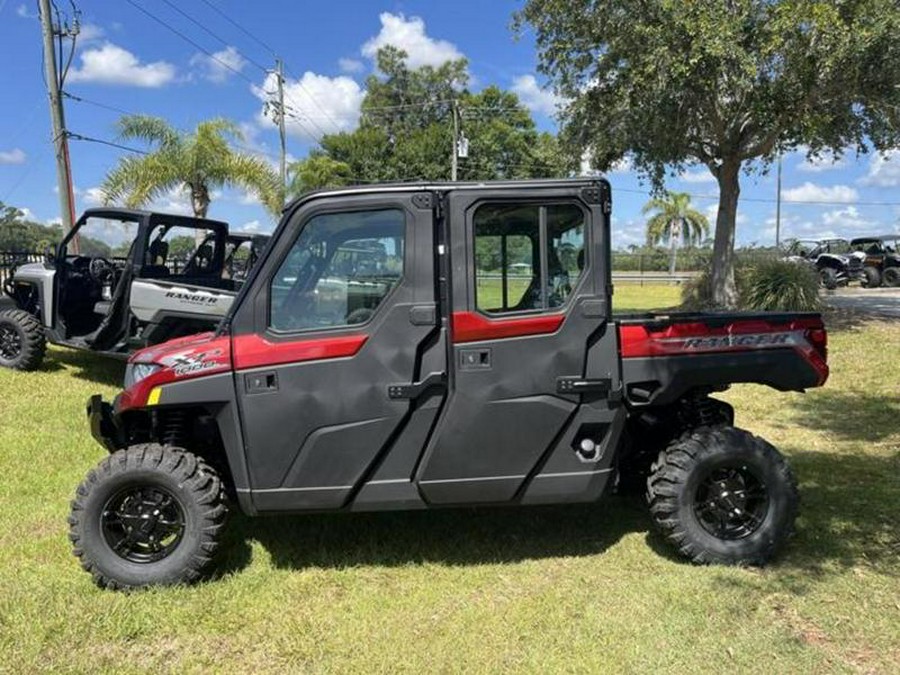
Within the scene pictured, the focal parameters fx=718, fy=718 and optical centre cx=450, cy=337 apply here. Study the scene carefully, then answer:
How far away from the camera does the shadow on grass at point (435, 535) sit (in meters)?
4.07

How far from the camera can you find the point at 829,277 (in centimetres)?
2289

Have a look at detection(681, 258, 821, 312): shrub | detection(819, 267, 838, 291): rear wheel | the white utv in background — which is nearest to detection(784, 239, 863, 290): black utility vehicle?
detection(819, 267, 838, 291): rear wheel

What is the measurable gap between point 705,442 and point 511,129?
45102 mm

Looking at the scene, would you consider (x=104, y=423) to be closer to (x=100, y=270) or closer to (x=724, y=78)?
(x=100, y=270)

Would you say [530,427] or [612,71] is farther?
[612,71]

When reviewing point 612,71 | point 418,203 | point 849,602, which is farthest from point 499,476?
point 612,71

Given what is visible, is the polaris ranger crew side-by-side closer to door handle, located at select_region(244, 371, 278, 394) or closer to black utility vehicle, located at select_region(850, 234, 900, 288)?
door handle, located at select_region(244, 371, 278, 394)

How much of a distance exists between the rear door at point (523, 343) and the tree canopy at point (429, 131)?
3449 cm

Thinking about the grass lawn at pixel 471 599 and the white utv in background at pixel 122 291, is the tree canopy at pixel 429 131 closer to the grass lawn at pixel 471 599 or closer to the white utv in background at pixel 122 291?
the white utv in background at pixel 122 291

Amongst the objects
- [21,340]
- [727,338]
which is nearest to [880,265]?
[727,338]

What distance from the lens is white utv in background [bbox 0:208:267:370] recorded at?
8047mm

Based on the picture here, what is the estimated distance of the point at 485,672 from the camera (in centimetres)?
300

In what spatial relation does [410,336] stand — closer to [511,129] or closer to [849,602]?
[849,602]

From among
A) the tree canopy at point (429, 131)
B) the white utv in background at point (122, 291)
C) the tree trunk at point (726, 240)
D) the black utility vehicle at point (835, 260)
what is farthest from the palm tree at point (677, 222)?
the white utv in background at point (122, 291)
